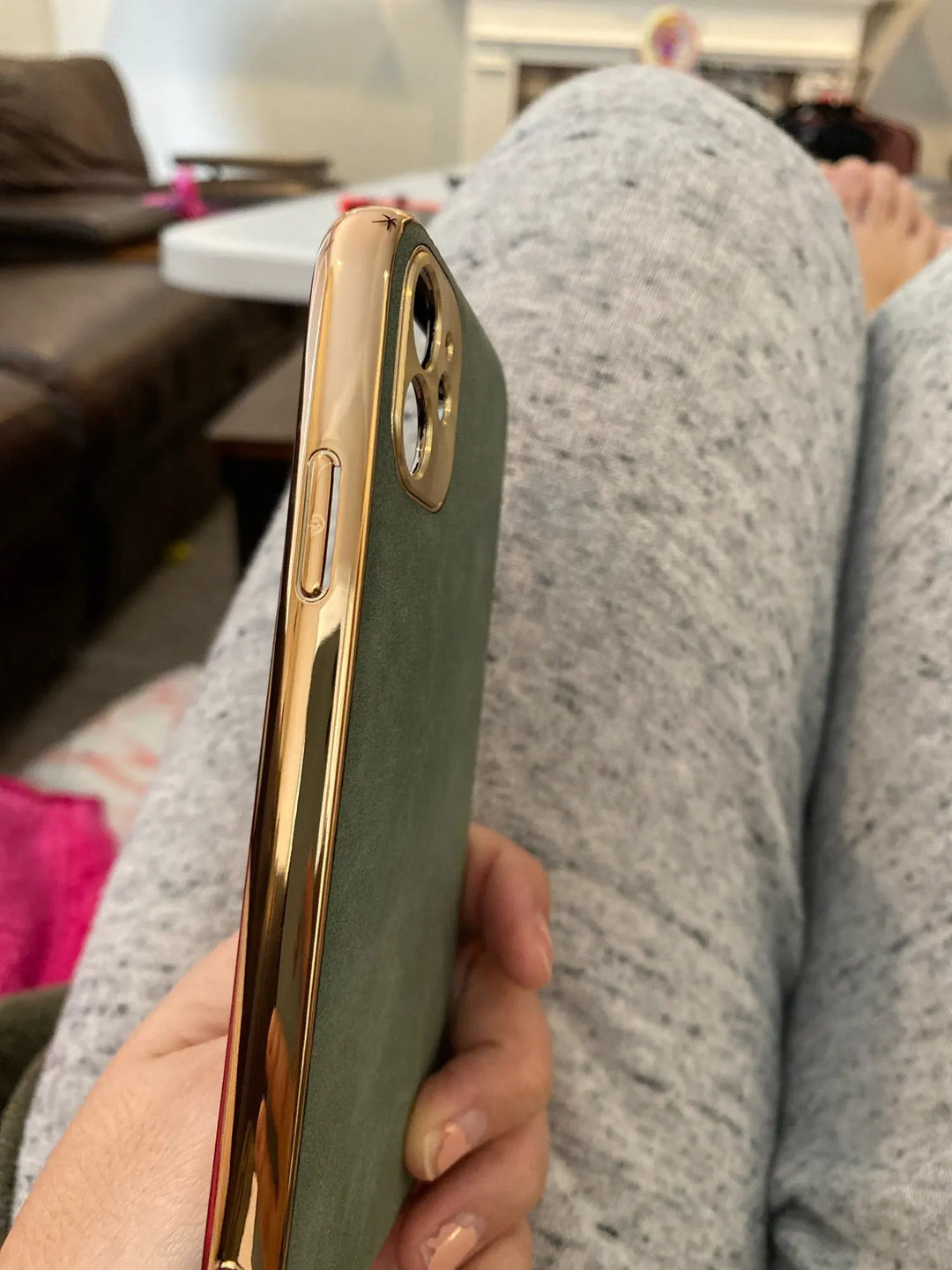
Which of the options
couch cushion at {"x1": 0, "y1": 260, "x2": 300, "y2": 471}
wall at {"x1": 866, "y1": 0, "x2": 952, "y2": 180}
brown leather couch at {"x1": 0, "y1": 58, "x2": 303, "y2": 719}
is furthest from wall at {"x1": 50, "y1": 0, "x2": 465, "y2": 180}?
couch cushion at {"x1": 0, "y1": 260, "x2": 300, "y2": 471}

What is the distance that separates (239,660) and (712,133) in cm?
27

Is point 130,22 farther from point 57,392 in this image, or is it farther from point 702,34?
point 57,392

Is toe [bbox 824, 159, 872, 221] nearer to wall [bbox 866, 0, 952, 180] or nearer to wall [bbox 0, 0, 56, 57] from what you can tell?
wall [bbox 866, 0, 952, 180]

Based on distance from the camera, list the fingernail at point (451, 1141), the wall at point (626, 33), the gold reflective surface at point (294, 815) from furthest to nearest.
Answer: the wall at point (626, 33)
the fingernail at point (451, 1141)
the gold reflective surface at point (294, 815)

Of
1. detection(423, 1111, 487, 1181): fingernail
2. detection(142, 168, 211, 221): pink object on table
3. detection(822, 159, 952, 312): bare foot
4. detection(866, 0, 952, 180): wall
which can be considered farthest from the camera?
detection(866, 0, 952, 180): wall

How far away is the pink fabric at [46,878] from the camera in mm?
521

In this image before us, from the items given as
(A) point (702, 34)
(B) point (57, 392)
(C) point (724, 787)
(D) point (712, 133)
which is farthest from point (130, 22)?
(C) point (724, 787)

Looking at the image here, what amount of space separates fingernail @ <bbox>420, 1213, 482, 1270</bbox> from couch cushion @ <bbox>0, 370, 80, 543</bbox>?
0.99m

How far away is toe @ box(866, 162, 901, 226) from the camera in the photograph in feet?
2.39

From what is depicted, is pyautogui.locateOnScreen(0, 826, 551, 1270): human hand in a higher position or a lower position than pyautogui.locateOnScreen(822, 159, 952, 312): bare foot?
lower

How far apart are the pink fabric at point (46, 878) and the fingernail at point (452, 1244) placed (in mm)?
325

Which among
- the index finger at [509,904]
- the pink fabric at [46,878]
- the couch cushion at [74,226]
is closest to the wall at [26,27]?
the couch cushion at [74,226]

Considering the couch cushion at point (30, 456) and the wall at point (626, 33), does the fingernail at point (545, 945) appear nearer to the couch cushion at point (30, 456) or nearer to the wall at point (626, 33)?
the couch cushion at point (30, 456)

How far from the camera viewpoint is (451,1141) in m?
0.23
